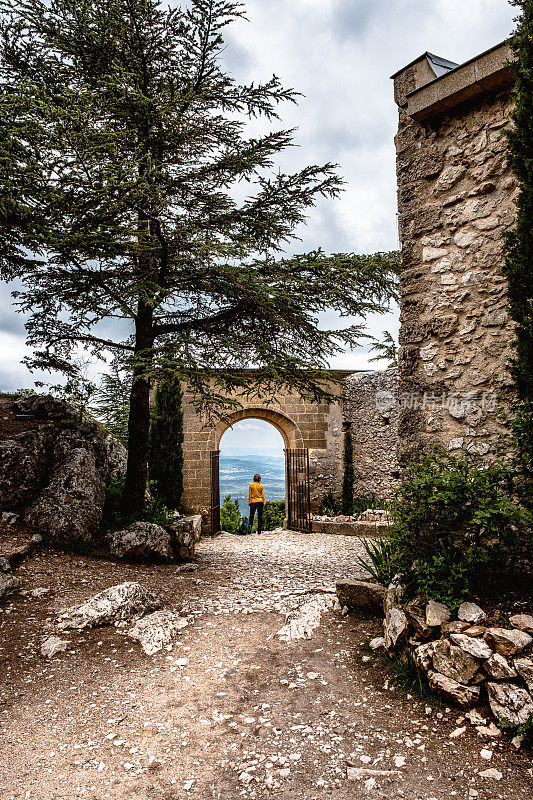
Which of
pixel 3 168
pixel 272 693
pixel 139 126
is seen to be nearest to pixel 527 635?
pixel 272 693

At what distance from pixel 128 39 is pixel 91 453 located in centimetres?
537

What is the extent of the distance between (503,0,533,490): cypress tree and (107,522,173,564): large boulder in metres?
4.48

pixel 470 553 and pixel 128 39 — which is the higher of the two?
pixel 128 39

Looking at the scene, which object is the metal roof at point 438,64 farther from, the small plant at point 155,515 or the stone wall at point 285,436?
the stone wall at point 285,436

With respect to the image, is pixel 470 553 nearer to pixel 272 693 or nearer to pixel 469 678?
pixel 469 678

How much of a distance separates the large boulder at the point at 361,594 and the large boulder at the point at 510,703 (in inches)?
56.9

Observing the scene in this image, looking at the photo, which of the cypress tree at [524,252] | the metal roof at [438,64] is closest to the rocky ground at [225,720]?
the cypress tree at [524,252]

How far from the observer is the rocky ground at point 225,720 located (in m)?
2.13

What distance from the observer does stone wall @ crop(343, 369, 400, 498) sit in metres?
11.2

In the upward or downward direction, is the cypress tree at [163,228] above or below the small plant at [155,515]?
above

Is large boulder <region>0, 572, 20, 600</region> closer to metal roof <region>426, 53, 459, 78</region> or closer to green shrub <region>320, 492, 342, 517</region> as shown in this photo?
metal roof <region>426, 53, 459, 78</region>

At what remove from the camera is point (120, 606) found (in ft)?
13.0

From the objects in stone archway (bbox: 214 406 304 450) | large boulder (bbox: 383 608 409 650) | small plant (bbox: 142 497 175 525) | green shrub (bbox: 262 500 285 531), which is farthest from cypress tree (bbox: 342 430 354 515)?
large boulder (bbox: 383 608 409 650)

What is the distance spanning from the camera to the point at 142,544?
5.71 metres
